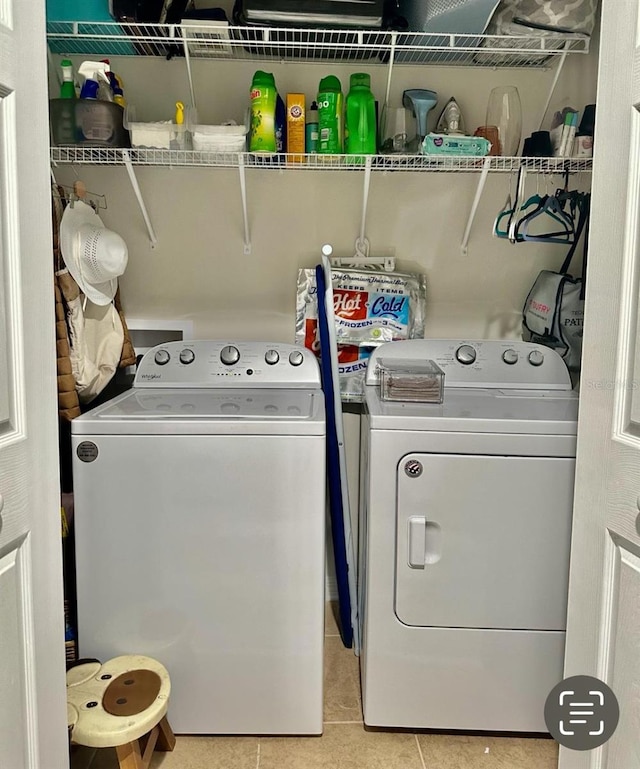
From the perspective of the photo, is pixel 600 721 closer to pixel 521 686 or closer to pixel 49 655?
pixel 521 686

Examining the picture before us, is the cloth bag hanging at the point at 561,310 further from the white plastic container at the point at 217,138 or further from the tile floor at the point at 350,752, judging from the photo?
the tile floor at the point at 350,752

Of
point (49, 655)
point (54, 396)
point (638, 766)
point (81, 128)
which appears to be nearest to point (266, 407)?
point (54, 396)

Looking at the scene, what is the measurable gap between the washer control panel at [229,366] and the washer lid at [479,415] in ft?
1.05

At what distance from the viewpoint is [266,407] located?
1.83 metres

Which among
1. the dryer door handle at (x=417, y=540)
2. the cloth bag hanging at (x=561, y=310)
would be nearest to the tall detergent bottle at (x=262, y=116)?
the cloth bag hanging at (x=561, y=310)

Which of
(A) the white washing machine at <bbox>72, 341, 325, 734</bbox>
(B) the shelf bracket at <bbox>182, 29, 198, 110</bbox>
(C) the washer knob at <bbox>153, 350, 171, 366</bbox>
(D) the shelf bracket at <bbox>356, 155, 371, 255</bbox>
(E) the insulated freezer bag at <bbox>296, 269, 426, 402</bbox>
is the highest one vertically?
(B) the shelf bracket at <bbox>182, 29, 198, 110</bbox>

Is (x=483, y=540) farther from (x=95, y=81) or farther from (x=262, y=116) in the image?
(x=95, y=81)

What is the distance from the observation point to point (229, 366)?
2195 mm

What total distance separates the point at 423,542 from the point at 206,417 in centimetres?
66

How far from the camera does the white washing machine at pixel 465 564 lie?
1.69 m

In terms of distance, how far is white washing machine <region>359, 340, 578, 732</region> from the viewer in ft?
5.56

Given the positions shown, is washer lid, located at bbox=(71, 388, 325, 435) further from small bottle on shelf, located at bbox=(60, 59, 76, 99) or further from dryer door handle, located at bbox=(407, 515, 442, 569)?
small bottle on shelf, located at bbox=(60, 59, 76, 99)

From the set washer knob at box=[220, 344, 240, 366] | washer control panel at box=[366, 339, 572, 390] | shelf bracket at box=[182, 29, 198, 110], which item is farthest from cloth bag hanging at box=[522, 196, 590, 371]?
shelf bracket at box=[182, 29, 198, 110]

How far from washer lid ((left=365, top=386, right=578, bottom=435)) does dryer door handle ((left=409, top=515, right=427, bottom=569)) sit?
243 mm
